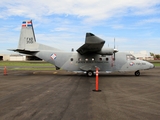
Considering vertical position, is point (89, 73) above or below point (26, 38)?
below

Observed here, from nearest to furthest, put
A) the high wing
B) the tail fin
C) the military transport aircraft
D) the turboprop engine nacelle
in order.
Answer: the high wing < the turboprop engine nacelle < the military transport aircraft < the tail fin

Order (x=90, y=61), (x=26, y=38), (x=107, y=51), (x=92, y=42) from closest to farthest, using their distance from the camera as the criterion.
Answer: (x=92, y=42)
(x=107, y=51)
(x=90, y=61)
(x=26, y=38)

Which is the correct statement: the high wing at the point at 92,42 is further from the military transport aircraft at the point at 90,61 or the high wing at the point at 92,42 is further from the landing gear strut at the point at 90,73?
the landing gear strut at the point at 90,73

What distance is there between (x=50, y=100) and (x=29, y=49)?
12958mm

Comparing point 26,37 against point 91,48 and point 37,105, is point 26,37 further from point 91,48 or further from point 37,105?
point 37,105

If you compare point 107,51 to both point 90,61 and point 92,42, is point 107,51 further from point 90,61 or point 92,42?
point 92,42

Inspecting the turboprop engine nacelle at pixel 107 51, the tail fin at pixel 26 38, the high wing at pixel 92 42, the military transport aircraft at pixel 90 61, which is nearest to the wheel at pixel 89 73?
the military transport aircraft at pixel 90 61

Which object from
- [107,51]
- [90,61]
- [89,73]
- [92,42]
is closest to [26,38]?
[90,61]

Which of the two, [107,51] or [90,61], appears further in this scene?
[90,61]

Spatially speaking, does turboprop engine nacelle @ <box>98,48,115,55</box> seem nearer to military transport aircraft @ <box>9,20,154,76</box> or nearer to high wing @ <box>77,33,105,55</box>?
high wing @ <box>77,33,105,55</box>

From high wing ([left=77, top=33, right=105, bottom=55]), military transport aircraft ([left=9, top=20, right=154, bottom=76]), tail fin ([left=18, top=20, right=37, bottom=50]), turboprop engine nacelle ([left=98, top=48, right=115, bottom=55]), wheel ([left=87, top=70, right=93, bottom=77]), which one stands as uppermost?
tail fin ([left=18, top=20, right=37, bottom=50])

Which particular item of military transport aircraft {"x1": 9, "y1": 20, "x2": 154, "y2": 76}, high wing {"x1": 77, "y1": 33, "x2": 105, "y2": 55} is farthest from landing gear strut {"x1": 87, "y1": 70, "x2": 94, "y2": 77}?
high wing {"x1": 77, "y1": 33, "x2": 105, "y2": 55}

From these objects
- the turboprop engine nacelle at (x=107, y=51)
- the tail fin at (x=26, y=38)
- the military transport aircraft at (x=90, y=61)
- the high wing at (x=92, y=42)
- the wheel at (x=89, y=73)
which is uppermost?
the tail fin at (x=26, y=38)

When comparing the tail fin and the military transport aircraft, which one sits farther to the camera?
the tail fin
